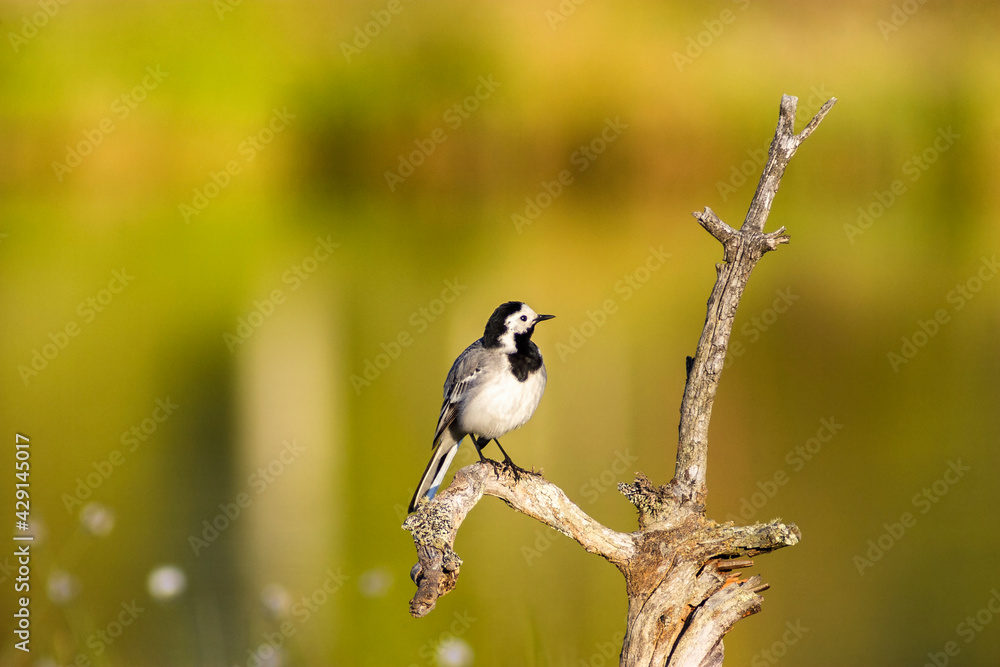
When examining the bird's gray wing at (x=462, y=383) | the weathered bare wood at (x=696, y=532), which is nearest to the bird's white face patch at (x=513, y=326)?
the bird's gray wing at (x=462, y=383)

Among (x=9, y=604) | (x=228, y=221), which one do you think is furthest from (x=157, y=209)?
(x=9, y=604)

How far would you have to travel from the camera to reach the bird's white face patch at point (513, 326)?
4.12 m

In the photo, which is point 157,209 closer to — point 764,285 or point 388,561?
point 764,285

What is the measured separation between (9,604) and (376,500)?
239cm

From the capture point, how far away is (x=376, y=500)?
6.59 m
